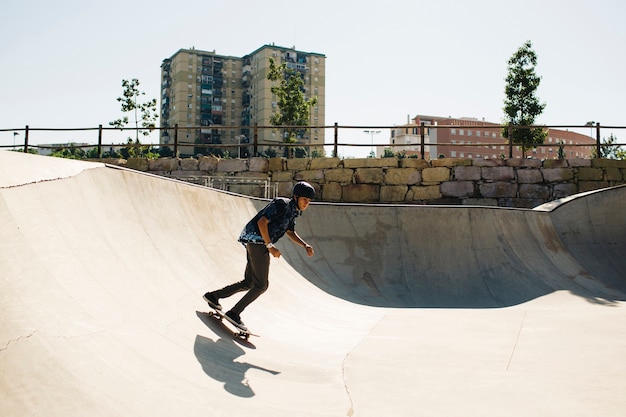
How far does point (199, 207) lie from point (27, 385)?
3.99m

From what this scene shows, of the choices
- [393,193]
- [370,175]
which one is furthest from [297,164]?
[393,193]

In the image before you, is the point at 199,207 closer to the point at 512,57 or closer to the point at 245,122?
the point at 512,57

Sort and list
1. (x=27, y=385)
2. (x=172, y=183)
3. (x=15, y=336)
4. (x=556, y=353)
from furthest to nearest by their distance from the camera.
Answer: (x=172, y=183), (x=556, y=353), (x=15, y=336), (x=27, y=385)

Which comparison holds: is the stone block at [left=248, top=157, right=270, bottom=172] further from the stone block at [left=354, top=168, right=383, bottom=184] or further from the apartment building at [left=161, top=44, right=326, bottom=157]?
the apartment building at [left=161, top=44, right=326, bottom=157]

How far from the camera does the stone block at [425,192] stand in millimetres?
14858

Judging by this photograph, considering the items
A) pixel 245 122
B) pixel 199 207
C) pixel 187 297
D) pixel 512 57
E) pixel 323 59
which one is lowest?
pixel 187 297

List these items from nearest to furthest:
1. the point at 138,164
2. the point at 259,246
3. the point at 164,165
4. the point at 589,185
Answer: the point at 259,246 → the point at 589,185 → the point at 164,165 → the point at 138,164

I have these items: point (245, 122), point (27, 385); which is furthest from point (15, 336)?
point (245, 122)

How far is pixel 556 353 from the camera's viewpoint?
424 centimetres

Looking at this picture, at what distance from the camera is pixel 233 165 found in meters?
15.7

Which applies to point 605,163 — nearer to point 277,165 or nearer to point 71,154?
point 277,165

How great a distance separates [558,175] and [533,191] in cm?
85

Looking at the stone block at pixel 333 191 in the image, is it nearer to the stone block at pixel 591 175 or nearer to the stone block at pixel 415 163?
the stone block at pixel 415 163

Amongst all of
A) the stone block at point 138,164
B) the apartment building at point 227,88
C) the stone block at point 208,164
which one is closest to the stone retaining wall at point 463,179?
the stone block at point 208,164
